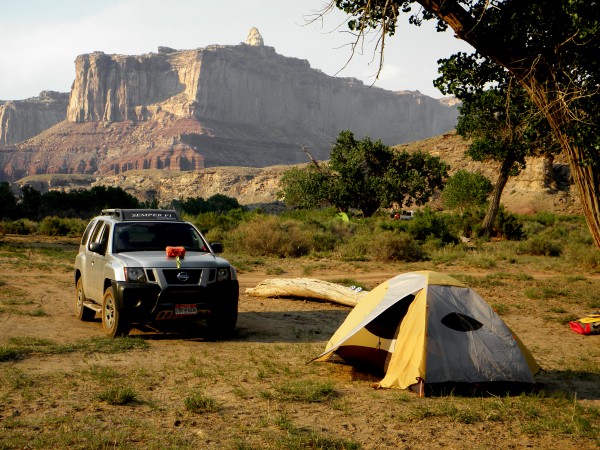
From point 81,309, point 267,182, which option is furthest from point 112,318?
point 267,182

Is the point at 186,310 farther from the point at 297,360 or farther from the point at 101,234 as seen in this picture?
the point at 101,234

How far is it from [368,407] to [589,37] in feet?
21.8

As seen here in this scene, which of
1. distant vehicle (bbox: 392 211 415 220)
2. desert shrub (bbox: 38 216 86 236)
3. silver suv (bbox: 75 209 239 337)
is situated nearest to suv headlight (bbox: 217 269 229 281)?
silver suv (bbox: 75 209 239 337)

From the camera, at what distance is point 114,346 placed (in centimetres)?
966

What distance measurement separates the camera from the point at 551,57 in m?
10.5

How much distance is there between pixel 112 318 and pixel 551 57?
317 inches

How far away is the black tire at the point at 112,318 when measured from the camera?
33.0 ft

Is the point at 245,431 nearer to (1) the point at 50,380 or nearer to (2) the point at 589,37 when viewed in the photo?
(1) the point at 50,380

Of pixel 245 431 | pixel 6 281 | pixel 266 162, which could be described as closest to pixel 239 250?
pixel 6 281

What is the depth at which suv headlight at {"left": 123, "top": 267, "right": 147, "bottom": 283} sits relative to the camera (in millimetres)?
10039

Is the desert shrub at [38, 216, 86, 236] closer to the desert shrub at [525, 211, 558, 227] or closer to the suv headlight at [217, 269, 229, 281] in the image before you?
the suv headlight at [217, 269, 229, 281]

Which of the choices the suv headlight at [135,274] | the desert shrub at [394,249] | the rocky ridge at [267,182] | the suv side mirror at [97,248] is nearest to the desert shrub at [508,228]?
the rocky ridge at [267,182]

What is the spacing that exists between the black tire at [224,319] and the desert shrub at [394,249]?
12.9 m

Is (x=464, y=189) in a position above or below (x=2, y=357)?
above
